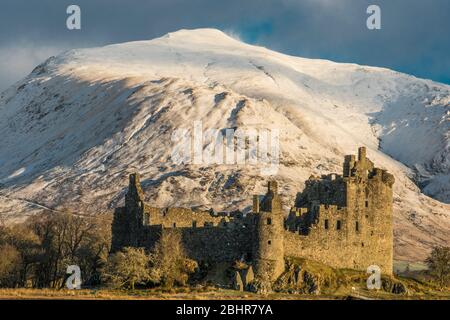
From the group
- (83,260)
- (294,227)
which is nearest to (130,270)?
(294,227)

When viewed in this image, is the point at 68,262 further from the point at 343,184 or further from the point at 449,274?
the point at 449,274

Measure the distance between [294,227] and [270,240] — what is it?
8545mm

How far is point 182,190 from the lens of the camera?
19962 cm

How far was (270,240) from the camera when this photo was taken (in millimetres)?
95812

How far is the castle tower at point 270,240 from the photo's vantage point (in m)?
95.4

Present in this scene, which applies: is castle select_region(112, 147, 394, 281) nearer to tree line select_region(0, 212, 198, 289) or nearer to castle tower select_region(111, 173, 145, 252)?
castle tower select_region(111, 173, 145, 252)

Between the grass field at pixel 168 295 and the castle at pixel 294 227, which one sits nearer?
the grass field at pixel 168 295

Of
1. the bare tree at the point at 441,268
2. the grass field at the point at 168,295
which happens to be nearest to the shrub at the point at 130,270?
the grass field at the point at 168,295

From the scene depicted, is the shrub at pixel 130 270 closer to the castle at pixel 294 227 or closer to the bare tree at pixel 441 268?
the castle at pixel 294 227

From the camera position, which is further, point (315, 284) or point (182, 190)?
point (182, 190)

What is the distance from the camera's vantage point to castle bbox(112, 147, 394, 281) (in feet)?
315
